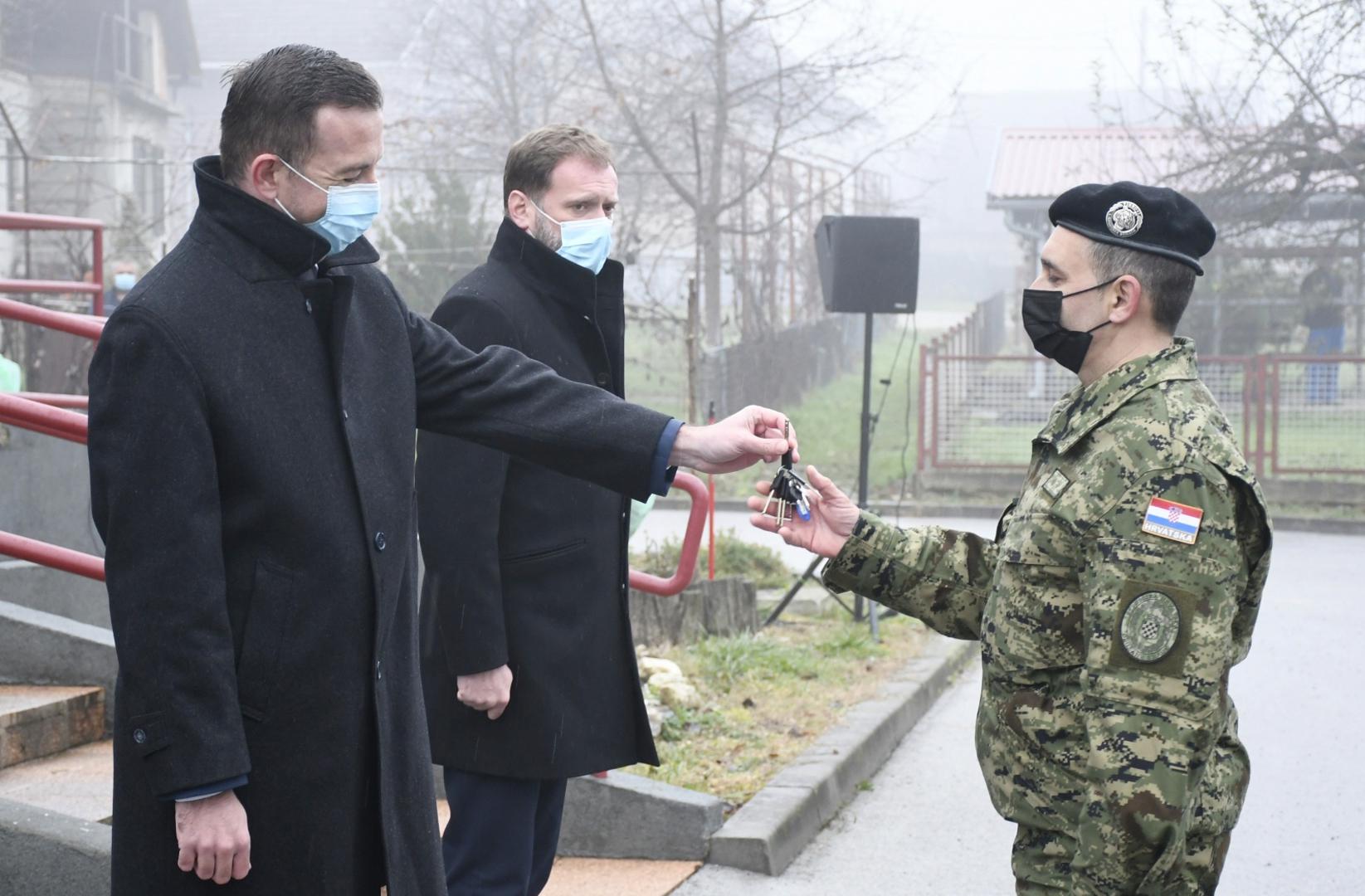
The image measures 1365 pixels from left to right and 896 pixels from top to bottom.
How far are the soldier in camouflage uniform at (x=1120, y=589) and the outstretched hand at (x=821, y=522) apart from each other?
105 mm

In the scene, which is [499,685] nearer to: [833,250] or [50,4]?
[833,250]

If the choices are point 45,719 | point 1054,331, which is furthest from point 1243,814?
point 45,719

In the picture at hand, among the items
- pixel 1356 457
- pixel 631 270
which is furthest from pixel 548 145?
pixel 631 270

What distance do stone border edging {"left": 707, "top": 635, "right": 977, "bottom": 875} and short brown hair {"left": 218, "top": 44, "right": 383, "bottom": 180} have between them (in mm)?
3199

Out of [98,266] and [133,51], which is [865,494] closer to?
[98,266]

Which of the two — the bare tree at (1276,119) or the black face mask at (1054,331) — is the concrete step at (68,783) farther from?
the bare tree at (1276,119)

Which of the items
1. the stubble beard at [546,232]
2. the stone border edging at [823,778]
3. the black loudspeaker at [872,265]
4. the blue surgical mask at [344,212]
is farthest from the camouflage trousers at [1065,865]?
the black loudspeaker at [872,265]

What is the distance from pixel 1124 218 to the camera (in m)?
2.82

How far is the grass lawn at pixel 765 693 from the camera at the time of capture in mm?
5797

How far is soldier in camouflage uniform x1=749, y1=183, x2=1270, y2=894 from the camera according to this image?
99.2 inches

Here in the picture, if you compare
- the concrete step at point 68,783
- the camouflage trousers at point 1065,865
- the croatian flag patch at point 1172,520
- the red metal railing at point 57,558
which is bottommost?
the concrete step at point 68,783

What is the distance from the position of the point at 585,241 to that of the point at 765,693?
12.0ft

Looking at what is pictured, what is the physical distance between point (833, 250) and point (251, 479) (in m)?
7.62

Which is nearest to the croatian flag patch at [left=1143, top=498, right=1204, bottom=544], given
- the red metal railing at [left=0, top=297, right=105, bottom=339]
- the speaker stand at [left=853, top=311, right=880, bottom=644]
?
the red metal railing at [left=0, top=297, right=105, bottom=339]
